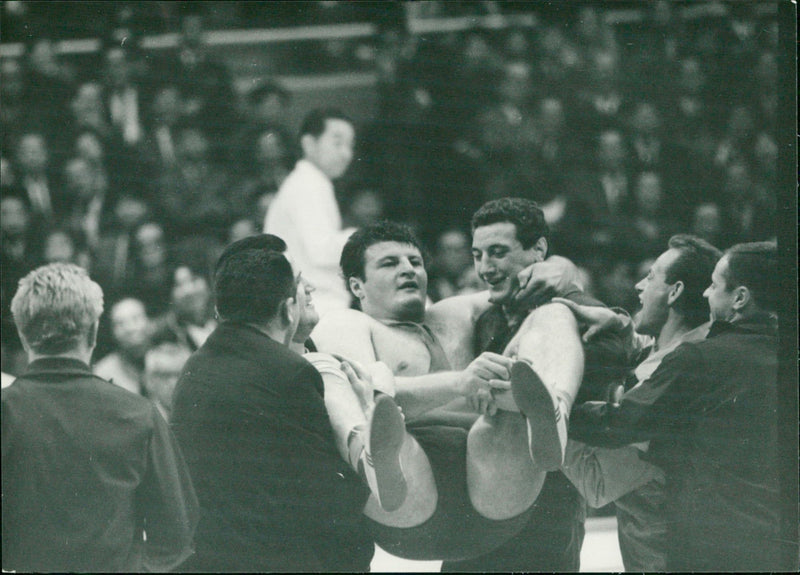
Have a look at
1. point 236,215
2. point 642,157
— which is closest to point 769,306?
point 642,157

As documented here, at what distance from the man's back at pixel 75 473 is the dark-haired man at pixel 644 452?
1.09 m

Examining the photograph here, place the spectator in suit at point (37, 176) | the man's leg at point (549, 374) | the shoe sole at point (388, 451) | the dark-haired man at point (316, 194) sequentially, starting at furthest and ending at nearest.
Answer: the spectator in suit at point (37, 176) < the dark-haired man at point (316, 194) < the man's leg at point (549, 374) < the shoe sole at point (388, 451)

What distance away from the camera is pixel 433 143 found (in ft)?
9.72

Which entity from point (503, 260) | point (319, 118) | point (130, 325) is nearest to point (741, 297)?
point (503, 260)

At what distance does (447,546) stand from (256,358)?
27.7 inches

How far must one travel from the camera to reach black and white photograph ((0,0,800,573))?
248 centimetres

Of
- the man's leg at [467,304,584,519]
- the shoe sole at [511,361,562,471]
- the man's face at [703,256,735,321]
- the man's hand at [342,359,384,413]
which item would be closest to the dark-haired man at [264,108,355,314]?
the man's hand at [342,359,384,413]

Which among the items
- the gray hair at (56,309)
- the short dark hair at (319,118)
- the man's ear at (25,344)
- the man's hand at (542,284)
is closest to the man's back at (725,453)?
the man's hand at (542,284)

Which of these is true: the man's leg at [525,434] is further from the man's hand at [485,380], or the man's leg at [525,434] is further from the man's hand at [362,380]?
the man's hand at [362,380]

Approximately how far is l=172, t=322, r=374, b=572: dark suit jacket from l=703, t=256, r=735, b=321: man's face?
1.07 m

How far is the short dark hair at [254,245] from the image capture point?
262 cm

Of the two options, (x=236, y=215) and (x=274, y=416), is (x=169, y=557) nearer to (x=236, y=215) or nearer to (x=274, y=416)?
(x=274, y=416)

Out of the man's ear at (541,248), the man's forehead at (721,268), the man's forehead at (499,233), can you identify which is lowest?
the man's forehead at (721,268)

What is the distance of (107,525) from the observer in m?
2.44
